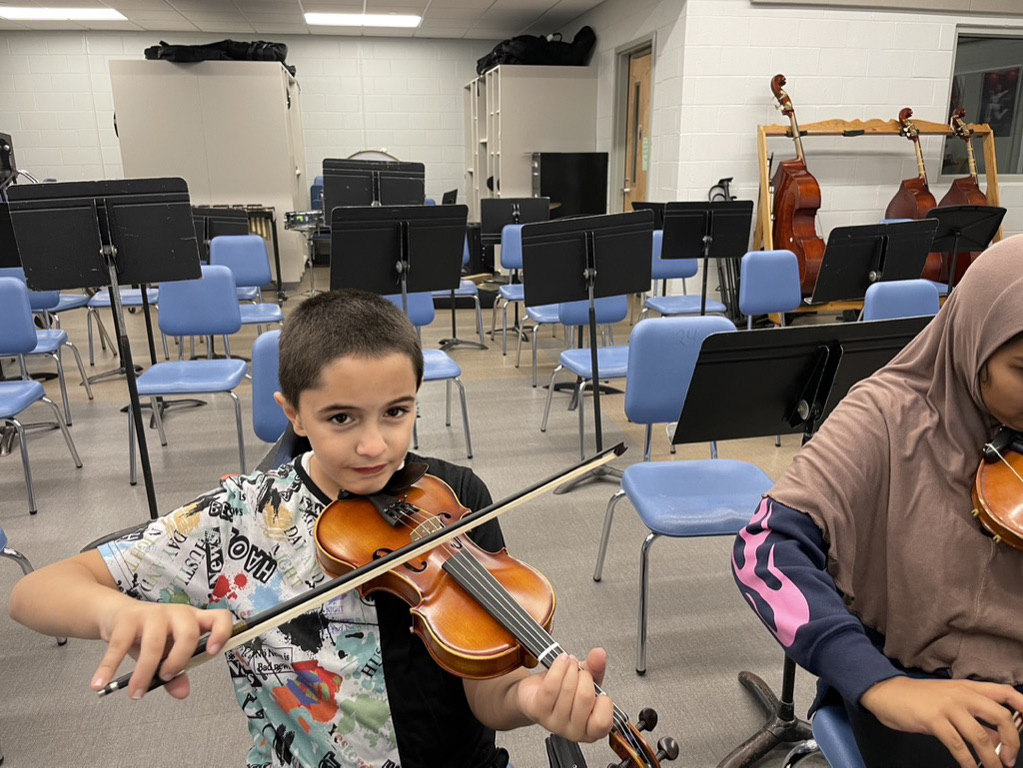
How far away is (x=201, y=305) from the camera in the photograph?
3.23 m

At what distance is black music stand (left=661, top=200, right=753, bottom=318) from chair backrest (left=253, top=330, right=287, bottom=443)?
86.5 inches

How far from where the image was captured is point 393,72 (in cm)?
852

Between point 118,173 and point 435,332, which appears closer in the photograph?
point 435,332

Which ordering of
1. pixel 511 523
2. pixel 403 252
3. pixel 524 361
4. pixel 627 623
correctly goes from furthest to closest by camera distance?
1. pixel 524 361
2. pixel 403 252
3. pixel 511 523
4. pixel 627 623

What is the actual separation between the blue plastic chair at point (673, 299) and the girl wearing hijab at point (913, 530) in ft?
9.28

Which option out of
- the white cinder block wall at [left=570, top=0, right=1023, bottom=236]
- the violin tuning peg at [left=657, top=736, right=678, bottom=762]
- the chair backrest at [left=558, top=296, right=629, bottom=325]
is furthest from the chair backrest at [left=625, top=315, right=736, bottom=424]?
the white cinder block wall at [left=570, top=0, right=1023, bottom=236]

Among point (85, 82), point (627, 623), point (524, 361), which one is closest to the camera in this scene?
point (627, 623)

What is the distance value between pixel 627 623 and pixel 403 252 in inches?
66.9

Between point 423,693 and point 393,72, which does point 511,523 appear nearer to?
point 423,693

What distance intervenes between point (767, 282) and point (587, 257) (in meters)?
1.33

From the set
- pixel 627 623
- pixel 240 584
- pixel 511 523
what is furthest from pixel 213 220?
pixel 240 584

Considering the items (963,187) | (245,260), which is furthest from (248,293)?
(963,187)

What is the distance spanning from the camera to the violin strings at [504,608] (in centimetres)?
77

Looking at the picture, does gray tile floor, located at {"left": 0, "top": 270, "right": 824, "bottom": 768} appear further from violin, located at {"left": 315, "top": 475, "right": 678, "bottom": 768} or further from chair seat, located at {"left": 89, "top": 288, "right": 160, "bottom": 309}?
violin, located at {"left": 315, "top": 475, "right": 678, "bottom": 768}
